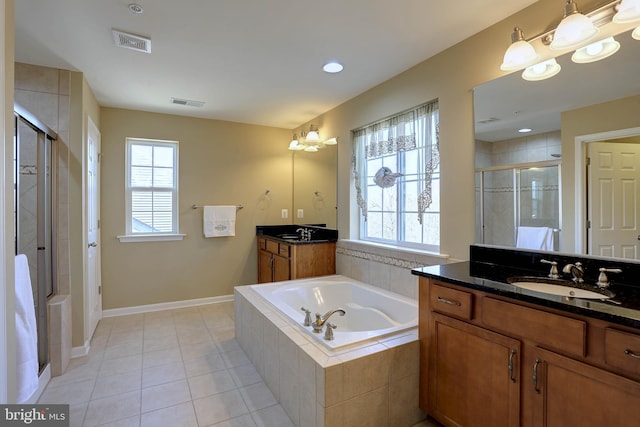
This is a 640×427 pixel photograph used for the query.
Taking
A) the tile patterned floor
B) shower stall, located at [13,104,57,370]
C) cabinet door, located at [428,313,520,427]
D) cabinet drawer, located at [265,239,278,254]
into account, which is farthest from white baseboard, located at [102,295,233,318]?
cabinet door, located at [428,313,520,427]

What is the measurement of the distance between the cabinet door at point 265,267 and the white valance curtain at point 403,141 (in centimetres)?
141

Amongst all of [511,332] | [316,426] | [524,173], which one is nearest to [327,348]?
[316,426]

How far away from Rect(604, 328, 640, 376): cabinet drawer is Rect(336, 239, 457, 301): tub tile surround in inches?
48.2

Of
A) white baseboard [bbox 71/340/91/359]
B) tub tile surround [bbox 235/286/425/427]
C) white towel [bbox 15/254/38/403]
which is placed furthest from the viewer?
white baseboard [bbox 71/340/91/359]

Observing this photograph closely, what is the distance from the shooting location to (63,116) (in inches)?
103

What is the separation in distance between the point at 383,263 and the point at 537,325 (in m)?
1.66

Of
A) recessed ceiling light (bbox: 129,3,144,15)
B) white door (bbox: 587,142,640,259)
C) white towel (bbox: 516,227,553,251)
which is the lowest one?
white towel (bbox: 516,227,553,251)

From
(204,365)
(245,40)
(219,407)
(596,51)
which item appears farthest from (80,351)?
(596,51)

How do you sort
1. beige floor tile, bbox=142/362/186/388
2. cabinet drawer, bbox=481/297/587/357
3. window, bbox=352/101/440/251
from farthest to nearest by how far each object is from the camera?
window, bbox=352/101/440/251
beige floor tile, bbox=142/362/186/388
cabinet drawer, bbox=481/297/587/357

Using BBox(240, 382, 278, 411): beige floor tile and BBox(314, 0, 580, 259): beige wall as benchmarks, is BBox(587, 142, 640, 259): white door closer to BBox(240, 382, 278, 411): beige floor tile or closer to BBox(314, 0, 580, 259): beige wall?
BBox(314, 0, 580, 259): beige wall

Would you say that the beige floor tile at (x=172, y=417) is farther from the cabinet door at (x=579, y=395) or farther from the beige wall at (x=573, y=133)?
the beige wall at (x=573, y=133)

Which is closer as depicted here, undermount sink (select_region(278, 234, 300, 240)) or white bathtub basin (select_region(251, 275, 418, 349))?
white bathtub basin (select_region(251, 275, 418, 349))

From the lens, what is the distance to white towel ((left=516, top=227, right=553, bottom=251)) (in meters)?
1.78

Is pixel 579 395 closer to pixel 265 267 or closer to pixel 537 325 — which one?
pixel 537 325
